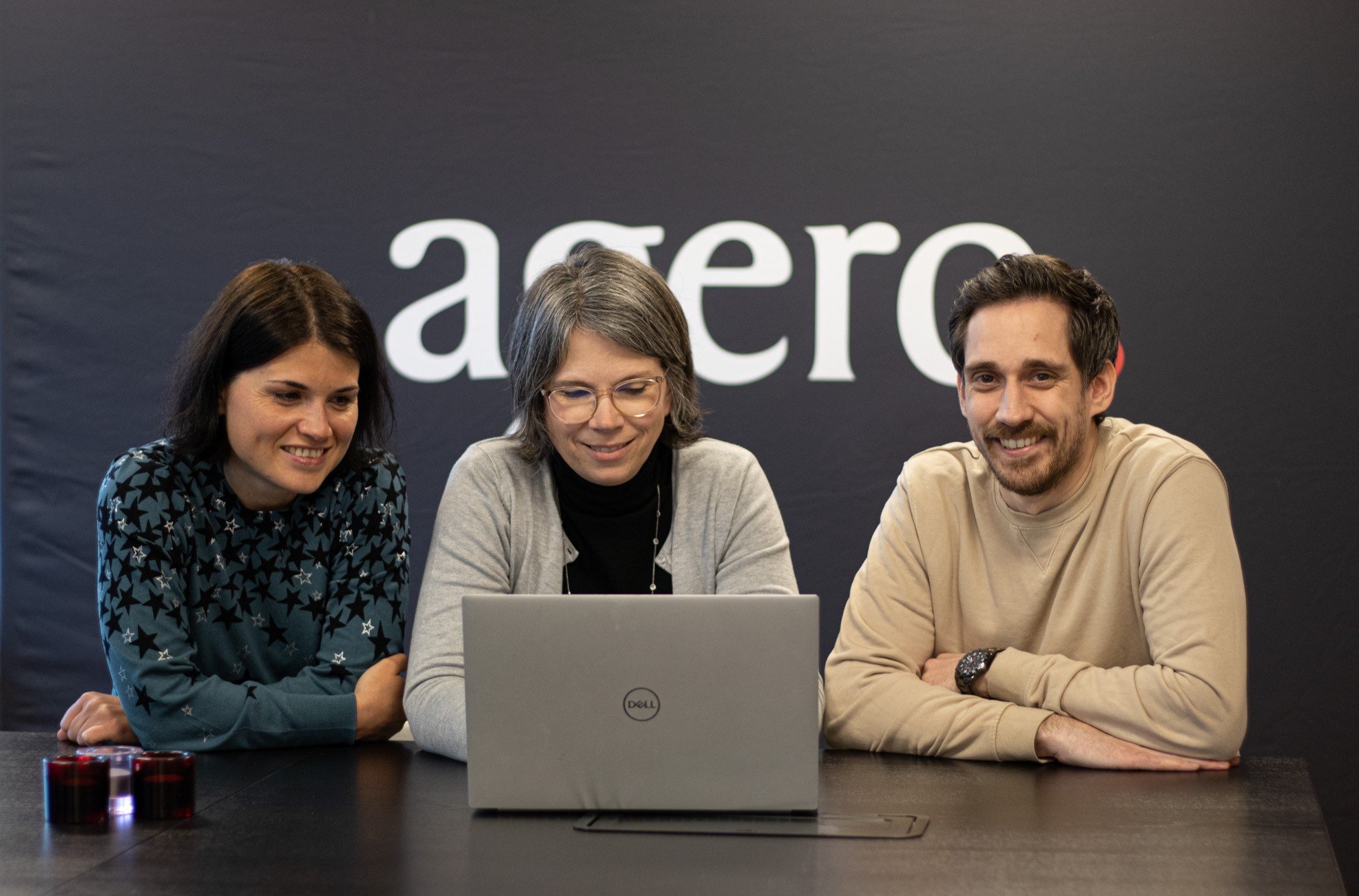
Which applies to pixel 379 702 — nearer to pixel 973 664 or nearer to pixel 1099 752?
pixel 973 664

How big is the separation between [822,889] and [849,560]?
215 centimetres

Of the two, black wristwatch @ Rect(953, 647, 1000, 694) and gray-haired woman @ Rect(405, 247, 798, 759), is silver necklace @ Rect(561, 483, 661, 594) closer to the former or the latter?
gray-haired woman @ Rect(405, 247, 798, 759)

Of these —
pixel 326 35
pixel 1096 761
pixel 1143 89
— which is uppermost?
pixel 326 35

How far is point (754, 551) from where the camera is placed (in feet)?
6.95

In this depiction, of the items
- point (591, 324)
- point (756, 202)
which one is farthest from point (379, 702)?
point (756, 202)

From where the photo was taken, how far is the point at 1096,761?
1.77 meters

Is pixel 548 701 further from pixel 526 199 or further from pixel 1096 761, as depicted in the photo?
pixel 526 199

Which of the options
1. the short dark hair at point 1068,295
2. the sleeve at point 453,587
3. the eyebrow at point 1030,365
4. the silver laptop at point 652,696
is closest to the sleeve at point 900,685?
the eyebrow at point 1030,365

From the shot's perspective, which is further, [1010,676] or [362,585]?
[362,585]

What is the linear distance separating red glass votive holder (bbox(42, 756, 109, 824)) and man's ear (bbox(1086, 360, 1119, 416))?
154cm

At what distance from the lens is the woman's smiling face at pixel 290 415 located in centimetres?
206

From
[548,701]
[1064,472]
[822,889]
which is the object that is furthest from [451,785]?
[1064,472]

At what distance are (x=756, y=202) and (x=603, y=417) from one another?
1471 millimetres

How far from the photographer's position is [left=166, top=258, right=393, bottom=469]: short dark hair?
2062 millimetres
